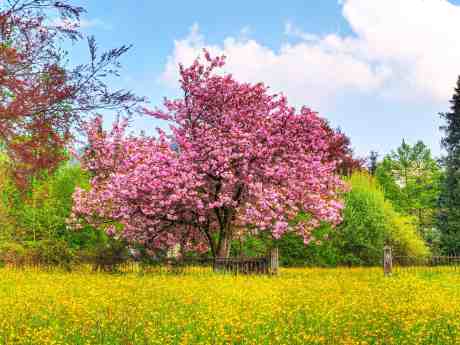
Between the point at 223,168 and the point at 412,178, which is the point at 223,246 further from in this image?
the point at 412,178

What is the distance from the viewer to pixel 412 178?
64.2 metres

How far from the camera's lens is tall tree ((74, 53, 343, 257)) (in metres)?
26.8

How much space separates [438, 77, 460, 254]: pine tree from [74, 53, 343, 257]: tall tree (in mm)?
23967

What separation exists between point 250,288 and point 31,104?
9.99 m

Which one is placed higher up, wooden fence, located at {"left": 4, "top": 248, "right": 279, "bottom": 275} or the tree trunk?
the tree trunk

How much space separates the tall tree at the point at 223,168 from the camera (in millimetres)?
26828

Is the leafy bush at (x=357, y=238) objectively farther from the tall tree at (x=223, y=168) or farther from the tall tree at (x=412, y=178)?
the tall tree at (x=412, y=178)

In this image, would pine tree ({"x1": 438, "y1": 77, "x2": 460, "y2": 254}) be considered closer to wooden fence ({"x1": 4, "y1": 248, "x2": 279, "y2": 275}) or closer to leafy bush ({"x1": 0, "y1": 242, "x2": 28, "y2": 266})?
wooden fence ({"x1": 4, "y1": 248, "x2": 279, "y2": 275})

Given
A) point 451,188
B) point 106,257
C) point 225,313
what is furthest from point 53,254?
point 451,188

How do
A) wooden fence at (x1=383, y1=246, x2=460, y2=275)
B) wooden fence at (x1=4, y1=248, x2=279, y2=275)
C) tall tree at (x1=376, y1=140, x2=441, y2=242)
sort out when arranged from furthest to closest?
tall tree at (x1=376, y1=140, x2=441, y2=242), wooden fence at (x1=383, y1=246, x2=460, y2=275), wooden fence at (x1=4, y1=248, x2=279, y2=275)

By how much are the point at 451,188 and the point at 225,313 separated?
42582 millimetres

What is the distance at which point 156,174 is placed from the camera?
26875 millimetres

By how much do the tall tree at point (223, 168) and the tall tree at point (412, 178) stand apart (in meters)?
34.4

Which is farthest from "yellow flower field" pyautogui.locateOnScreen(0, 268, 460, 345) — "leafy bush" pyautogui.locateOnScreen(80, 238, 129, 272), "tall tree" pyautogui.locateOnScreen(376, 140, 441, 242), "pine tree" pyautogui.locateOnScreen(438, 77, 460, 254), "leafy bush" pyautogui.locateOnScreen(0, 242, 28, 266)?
"tall tree" pyautogui.locateOnScreen(376, 140, 441, 242)
